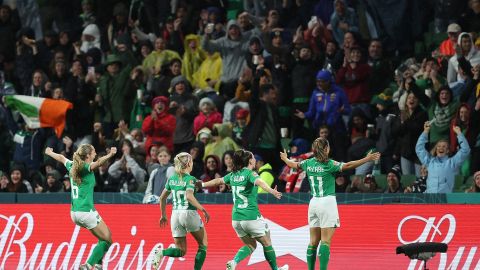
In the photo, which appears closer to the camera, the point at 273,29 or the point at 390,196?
the point at 390,196

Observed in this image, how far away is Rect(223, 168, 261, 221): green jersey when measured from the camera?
19344mm

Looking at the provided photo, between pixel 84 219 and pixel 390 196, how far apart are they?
4.65 m

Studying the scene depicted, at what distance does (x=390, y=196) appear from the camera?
21172 mm

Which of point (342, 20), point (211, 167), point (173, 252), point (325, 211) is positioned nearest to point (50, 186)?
point (211, 167)

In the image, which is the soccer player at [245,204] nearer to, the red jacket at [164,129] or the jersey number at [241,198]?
the jersey number at [241,198]

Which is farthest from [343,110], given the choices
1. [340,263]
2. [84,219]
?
[84,219]

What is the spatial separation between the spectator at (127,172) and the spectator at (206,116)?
4.21 ft

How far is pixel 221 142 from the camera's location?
24703mm

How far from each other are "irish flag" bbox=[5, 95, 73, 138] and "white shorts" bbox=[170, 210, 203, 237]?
305 inches

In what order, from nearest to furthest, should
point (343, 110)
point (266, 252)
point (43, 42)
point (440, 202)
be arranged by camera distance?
point (266, 252)
point (440, 202)
point (343, 110)
point (43, 42)

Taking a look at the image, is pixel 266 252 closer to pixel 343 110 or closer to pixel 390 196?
pixel 390 196

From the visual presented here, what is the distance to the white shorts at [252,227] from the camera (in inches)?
762

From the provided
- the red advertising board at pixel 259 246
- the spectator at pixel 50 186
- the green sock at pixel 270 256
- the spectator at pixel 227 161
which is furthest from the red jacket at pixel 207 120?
the green sock at pixel 270 256

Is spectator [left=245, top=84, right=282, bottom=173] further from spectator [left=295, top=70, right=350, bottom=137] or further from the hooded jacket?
the hooded jacket
